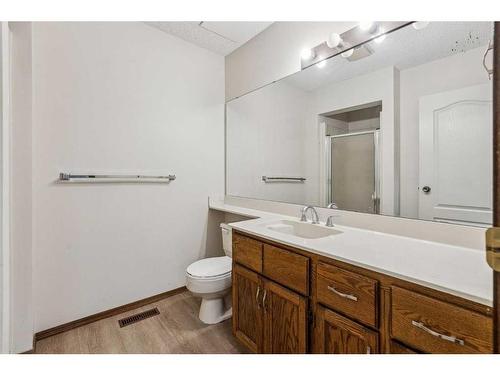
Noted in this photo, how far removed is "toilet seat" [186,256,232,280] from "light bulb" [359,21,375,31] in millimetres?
1798

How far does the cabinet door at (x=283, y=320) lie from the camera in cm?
106

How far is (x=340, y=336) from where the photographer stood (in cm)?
93

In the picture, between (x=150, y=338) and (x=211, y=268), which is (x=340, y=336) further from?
(x=150, y=338)

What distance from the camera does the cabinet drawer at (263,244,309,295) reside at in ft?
3.45

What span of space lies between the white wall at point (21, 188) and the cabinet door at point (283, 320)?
1.44m

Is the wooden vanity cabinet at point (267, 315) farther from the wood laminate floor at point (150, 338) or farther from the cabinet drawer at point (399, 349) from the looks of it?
the cabinet drawer at point (399, 349)

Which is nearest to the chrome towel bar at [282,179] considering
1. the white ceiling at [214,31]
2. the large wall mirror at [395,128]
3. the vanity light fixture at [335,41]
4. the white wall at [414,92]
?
the large wall mirror at [395,128]

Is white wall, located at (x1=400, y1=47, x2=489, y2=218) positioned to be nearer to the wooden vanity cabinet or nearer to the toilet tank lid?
the wooden vanity cabinet

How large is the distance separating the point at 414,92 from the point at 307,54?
31.3 inches

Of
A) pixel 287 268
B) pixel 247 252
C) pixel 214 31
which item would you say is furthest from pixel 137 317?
pixel 214 31

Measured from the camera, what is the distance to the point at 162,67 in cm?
204
